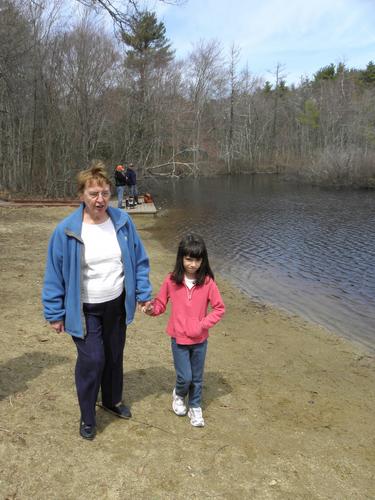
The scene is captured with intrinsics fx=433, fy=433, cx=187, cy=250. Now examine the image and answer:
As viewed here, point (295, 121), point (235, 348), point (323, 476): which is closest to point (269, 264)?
point (235, 348)

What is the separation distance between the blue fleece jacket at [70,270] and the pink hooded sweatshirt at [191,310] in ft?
1.36

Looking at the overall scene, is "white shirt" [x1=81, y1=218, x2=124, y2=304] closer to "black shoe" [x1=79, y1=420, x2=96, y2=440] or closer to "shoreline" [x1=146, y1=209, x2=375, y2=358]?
"black shoe" [x1=79, y1=420, x2=96, y2=440]

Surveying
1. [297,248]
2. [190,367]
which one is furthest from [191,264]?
[297,248]

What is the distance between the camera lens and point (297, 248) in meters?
13.9

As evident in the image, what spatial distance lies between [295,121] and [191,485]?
191 feet

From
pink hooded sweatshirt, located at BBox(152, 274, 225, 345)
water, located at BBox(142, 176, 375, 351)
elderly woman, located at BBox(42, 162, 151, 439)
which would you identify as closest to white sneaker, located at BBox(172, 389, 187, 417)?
pink hooded sweatshirt, located at BBox(152, 274, 225, 345)

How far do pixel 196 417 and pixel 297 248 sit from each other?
11.1m

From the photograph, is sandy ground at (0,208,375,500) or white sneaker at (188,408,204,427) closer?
sandy ground at (0,208,375,500)

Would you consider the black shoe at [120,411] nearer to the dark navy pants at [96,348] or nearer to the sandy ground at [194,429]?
the sandy ground at [194,429]

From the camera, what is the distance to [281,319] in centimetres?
748

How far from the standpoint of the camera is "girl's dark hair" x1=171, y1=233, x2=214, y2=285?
3.21m

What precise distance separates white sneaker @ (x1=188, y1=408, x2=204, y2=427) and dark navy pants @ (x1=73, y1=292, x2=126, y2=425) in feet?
2.52

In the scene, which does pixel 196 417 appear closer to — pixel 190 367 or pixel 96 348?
pixel 190 367

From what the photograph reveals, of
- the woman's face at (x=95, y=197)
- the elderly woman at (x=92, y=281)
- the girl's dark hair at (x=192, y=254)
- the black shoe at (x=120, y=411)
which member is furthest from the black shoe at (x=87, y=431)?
the woman's face at (x=95, y=197)
